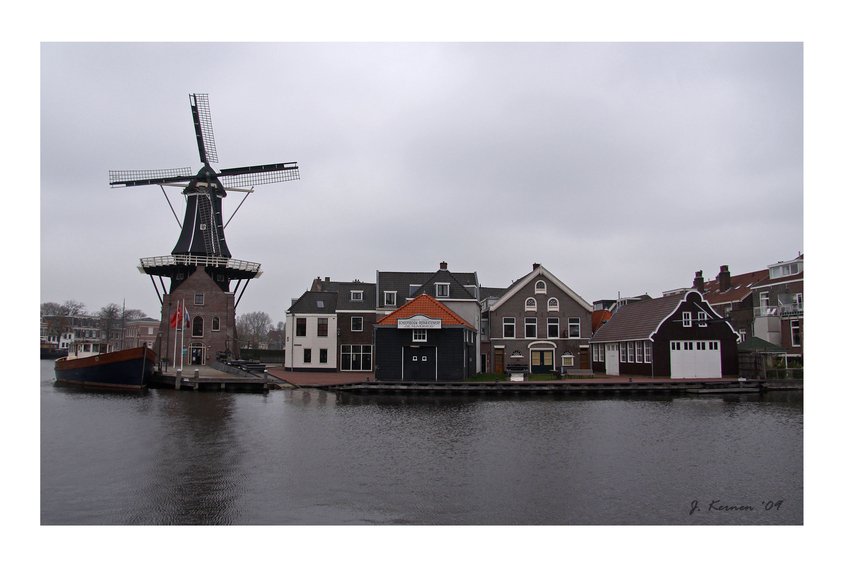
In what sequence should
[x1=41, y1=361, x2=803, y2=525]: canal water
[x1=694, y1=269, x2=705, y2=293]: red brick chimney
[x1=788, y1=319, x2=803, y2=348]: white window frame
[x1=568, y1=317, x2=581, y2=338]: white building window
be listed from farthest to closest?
[x1=694, y1=269, x2=705, y2=293]: red brick chimney → [x1=568, y1=317, x2=581, y2=338]: white building window → [x1=788, y1=319, x2=803, y2=348]: white window frame → [x1=41, y1=361, x2=803, y2=525]: canal water

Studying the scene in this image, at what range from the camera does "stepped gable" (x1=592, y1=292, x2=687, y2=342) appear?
3888 centimetres

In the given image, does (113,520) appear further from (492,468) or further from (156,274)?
(156,274)

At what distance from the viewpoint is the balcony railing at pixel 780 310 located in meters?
43.3

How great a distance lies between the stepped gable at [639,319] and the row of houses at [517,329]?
98mm

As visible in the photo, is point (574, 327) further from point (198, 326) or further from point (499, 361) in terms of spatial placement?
point (198, 326)

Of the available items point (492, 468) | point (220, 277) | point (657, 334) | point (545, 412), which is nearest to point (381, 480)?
point (492, 468)

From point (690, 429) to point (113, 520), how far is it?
1787 cm

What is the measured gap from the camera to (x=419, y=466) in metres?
15.1

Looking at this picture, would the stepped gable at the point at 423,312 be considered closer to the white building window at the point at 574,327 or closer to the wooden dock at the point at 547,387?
the wooden dock at the point at 547,387

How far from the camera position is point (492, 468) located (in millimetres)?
14953

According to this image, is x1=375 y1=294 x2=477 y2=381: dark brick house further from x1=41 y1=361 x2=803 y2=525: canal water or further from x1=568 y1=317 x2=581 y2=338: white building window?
x1=41 y1=361 x2=803 y2=525: canal water

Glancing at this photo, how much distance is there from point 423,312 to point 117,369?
760 inches

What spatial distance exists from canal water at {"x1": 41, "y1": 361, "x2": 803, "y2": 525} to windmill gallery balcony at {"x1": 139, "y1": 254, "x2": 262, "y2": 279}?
23.5m

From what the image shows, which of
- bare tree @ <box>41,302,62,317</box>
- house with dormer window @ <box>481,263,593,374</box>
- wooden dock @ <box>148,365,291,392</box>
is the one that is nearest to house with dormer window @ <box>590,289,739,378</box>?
house with dormer window @ <box>481,263,593,374</box>
